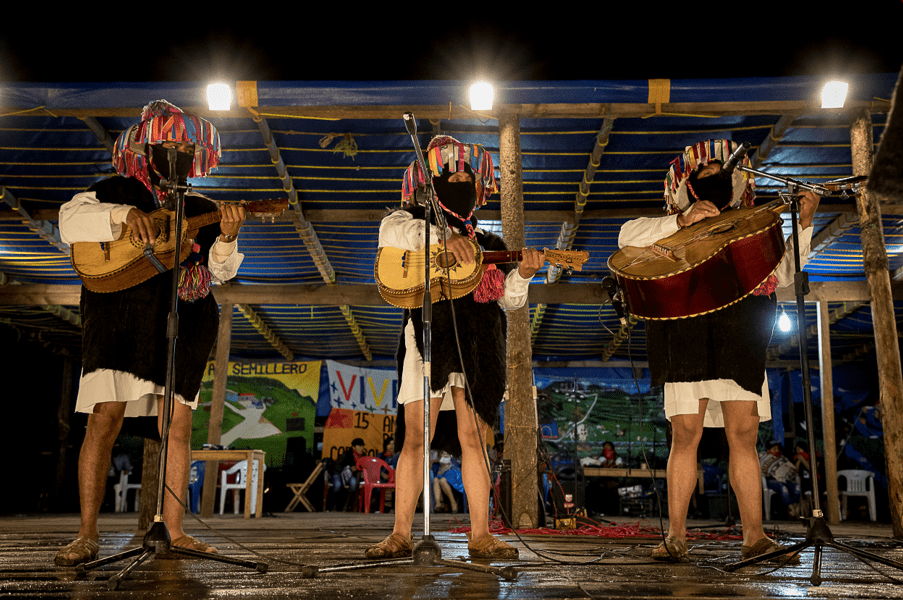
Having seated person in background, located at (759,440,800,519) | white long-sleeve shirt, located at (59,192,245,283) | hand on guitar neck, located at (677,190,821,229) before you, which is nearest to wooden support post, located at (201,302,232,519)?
white long-sleeve shirt, located at (59,192,245,283)

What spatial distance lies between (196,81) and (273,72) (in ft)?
10.1

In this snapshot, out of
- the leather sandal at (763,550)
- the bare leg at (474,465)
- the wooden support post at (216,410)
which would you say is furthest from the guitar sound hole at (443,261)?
the wooden support post at (216,410)

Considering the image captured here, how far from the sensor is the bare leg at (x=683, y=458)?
3.13 metres

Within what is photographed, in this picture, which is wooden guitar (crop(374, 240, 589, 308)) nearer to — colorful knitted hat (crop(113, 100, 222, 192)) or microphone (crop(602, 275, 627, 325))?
microphone (crop(602, 275, 627, 325))

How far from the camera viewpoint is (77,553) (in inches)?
103

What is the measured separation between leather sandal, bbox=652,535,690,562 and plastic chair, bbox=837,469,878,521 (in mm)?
10715

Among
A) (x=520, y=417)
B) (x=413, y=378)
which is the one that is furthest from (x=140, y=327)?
(x=520, y=417)

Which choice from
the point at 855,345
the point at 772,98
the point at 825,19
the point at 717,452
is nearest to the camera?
the point at 717,452

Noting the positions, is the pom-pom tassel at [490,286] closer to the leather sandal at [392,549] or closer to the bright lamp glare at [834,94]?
the leather sandal at [392,549]

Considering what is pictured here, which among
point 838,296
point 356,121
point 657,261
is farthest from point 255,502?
point 838,296

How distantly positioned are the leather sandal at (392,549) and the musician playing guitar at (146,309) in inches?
29.8

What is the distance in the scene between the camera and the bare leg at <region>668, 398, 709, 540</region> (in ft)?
10.3

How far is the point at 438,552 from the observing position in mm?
2465

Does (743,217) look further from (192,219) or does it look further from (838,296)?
(838,296)
